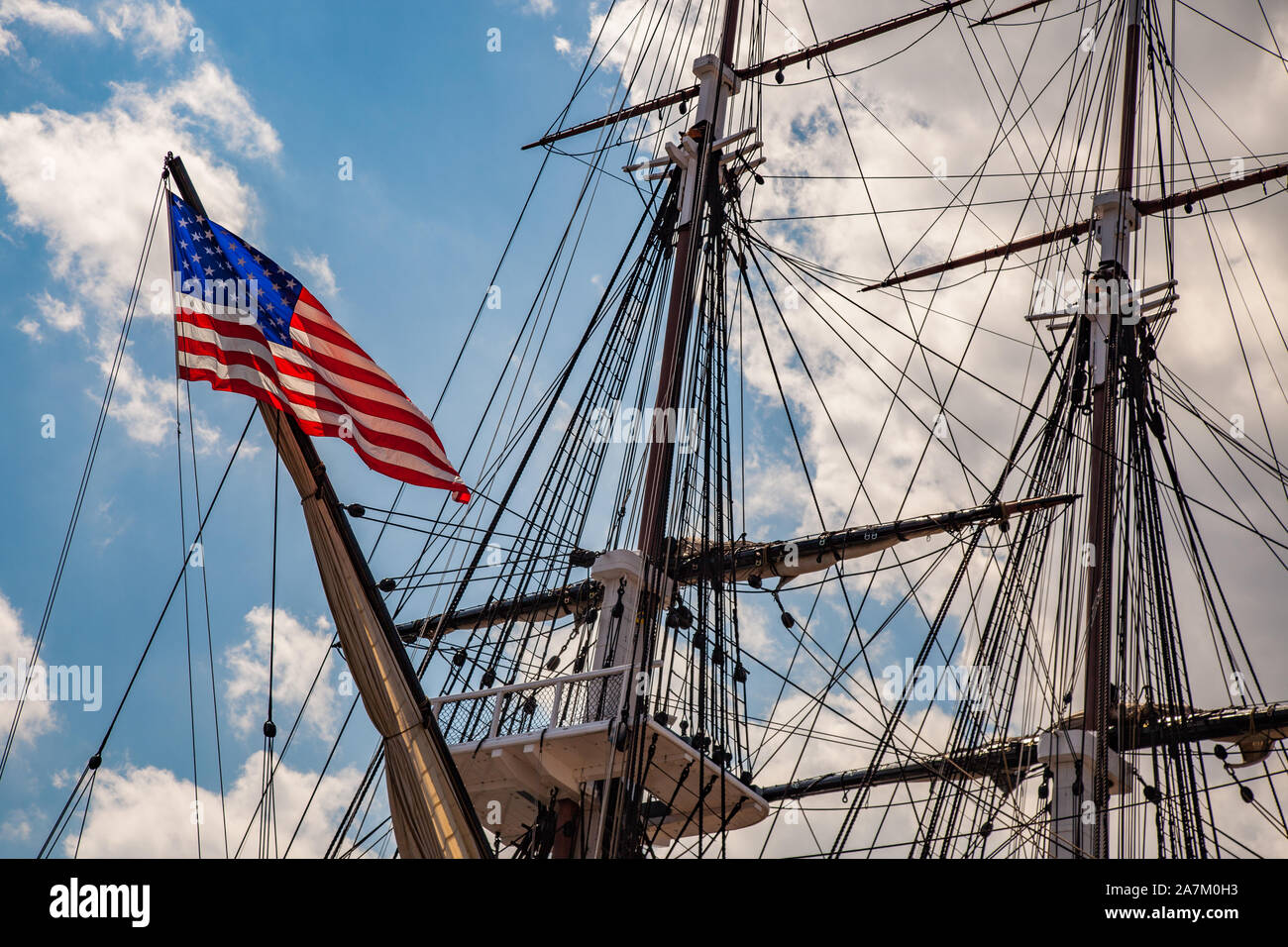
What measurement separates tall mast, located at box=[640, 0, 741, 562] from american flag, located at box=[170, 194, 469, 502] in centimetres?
605

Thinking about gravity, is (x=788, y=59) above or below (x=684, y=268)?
above

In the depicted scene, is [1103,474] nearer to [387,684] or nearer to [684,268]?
[684,268]

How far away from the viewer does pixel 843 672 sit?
19328 millimetres

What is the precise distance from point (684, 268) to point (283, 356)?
387 inches

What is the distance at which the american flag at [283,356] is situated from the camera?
11.1 m

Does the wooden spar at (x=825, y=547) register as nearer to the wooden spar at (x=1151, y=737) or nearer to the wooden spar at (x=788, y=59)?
the wooden spar at (x=1151, y=737)

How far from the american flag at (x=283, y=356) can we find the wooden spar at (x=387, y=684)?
0.34 m

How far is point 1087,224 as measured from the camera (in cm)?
2697

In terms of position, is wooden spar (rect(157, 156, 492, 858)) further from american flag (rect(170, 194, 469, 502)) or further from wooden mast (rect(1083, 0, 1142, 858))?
wooden mast (rect(1083, 0, 1142, 858))

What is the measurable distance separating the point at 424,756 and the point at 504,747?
241 inches

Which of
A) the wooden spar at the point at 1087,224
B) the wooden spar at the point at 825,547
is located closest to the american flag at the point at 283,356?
the wooden spar at the point at 825,547

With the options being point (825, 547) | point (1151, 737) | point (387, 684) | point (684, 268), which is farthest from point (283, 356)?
point (1151, 737)
